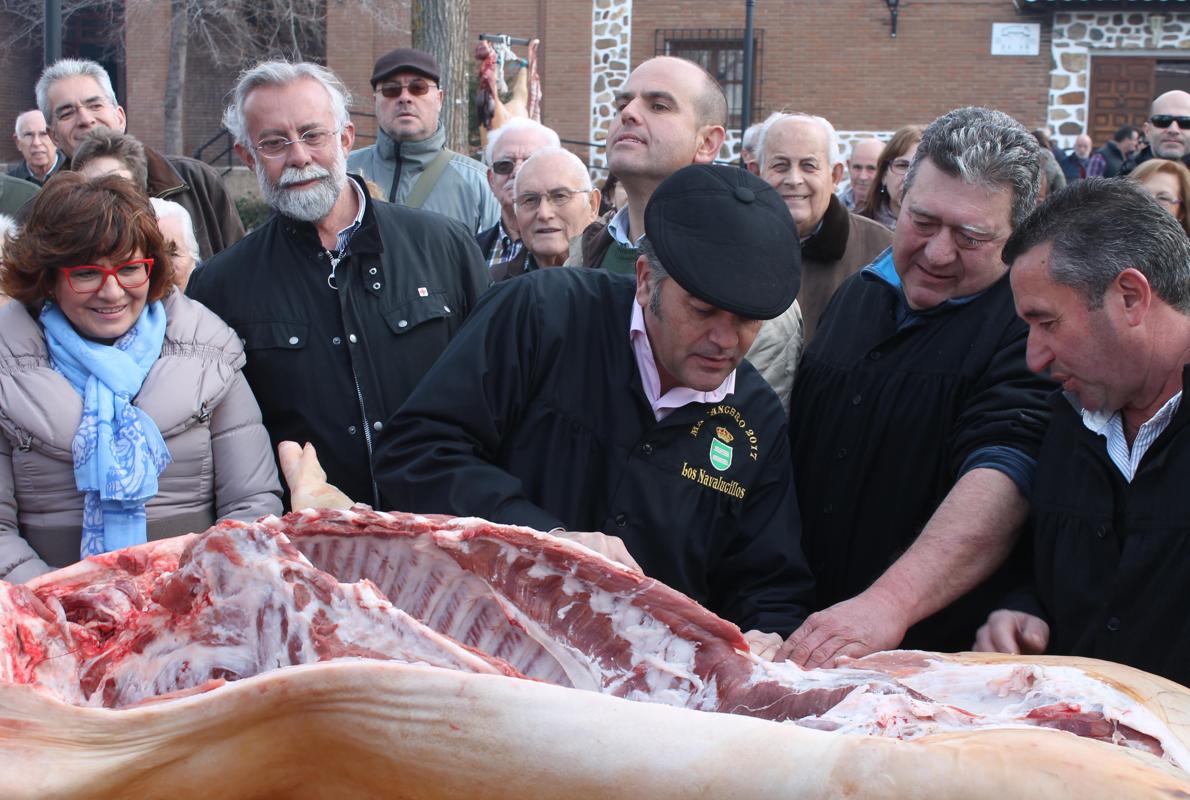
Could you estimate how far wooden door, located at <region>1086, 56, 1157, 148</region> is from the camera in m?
22.9

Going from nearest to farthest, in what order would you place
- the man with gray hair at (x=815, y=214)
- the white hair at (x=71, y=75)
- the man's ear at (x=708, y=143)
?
the man's ear at (x=708, y=143) → the man with gray hair at (x=815, y=214) → the white hair at (x=71, y=75)

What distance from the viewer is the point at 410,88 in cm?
664

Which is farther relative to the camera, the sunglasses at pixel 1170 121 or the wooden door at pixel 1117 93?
the wooden door at pixel 1117 93

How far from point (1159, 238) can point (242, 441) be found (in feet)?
8.03

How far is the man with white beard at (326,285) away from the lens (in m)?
3.80

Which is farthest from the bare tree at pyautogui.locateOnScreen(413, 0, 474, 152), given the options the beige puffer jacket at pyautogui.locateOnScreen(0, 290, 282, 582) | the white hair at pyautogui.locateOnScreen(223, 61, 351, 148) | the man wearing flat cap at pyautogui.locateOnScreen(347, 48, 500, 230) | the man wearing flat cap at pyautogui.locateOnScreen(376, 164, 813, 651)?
the man wearing flat cap at pyautogui.locateOnScreen(376, 164, 813, 651)

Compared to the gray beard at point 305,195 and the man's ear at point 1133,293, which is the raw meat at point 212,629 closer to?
the man's ear at point 1133,293

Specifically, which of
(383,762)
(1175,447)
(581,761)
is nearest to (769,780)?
(581,761)

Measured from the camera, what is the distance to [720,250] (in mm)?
2703

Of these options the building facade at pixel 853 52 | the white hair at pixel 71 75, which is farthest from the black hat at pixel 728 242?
the building facade at pixel 853 52

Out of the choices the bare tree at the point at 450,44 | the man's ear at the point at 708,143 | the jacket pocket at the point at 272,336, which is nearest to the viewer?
the jacket pocket at the point at 272,336

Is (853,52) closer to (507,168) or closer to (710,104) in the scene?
(507,168)

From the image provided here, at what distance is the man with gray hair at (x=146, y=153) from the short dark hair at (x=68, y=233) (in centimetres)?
194

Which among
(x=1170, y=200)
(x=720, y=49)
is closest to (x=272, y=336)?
(x=1170, y=200)
